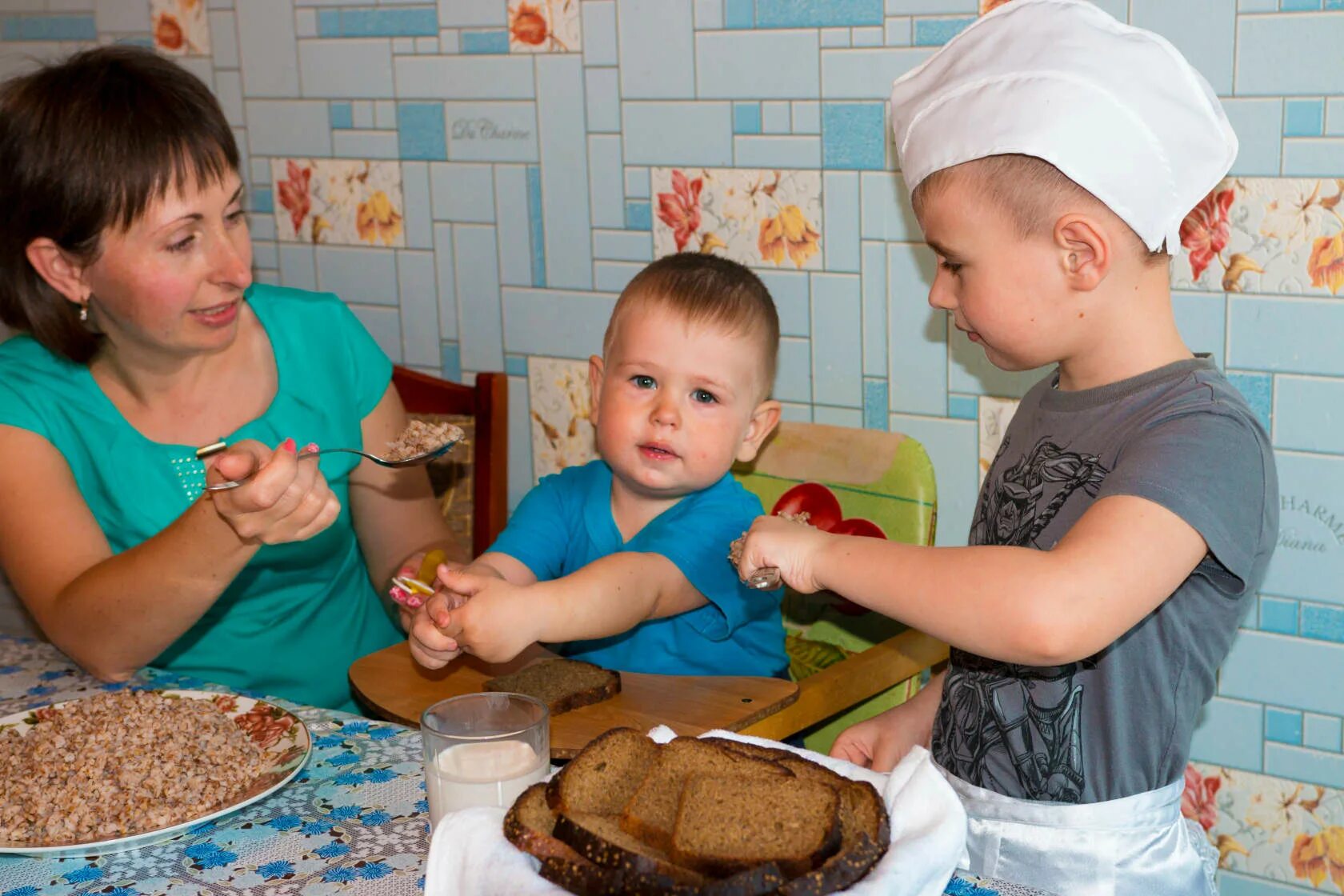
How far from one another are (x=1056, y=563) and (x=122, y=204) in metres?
1.29

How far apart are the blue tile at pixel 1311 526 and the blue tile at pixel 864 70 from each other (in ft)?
2.49

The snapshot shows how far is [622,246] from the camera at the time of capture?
2289mm

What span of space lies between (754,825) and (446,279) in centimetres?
178

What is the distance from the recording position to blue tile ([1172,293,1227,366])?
5.81ft

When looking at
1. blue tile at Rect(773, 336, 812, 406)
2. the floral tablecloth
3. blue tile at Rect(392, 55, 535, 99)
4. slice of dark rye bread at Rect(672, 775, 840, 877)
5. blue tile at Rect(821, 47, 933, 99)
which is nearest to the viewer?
slice of dark rye bread at Rect(672, 775, 840, 877)

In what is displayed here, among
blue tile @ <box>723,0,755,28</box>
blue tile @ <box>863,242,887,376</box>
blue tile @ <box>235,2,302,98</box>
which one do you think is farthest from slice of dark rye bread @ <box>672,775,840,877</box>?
blue tile @ <box>235,2,302,98</box>

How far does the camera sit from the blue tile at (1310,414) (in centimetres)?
172

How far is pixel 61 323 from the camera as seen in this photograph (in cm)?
186

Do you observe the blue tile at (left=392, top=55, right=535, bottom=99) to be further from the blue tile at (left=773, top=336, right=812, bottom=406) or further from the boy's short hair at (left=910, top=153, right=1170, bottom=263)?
the boy's short hair at (left=910, top=153, right=1170, bottom=263)

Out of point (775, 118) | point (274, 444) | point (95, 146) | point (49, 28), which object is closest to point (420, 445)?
point (274, 444)

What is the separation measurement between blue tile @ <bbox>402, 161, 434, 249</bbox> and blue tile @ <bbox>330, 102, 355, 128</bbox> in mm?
156

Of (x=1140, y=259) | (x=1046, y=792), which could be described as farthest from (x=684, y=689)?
(x=1140, y=259)

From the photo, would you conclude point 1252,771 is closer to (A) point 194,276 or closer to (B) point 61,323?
(A) point 194,276

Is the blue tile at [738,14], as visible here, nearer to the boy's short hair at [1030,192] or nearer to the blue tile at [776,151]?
the blue tile at [776,151]
